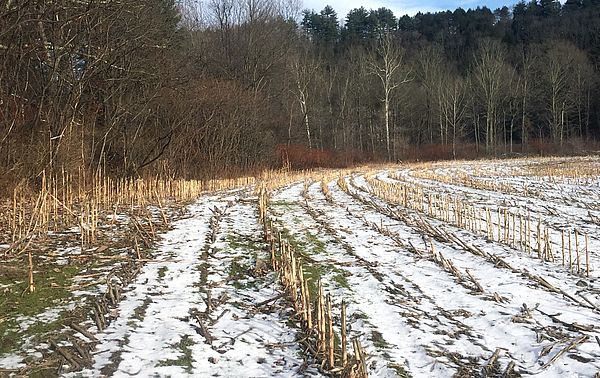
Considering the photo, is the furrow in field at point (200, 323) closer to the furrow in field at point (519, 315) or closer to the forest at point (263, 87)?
the furrow in field at point (519, 315)

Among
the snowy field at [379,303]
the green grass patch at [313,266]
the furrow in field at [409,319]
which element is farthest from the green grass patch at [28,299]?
the furrow in field at [409,319]

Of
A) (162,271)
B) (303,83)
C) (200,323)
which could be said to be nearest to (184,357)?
(200,323)

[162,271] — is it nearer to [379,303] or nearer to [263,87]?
[379,303]

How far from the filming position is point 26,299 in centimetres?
502

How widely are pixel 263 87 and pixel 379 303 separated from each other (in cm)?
2989

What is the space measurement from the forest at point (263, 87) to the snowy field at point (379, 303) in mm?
4167

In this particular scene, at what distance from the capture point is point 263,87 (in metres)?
33.7

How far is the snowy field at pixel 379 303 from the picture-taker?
395 centimetres

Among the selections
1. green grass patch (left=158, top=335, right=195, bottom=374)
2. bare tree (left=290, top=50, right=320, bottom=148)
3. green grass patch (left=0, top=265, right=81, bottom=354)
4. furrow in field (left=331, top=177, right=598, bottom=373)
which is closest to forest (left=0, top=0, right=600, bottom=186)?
bare tree (left=290, top=50, right=320, bottom=148)

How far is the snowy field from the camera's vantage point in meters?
3.95

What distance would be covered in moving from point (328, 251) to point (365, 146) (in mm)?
44724

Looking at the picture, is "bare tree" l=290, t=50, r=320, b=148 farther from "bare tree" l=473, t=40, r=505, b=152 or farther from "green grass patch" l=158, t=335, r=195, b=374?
"green grass patch" l=158, t=335, r=195, b=374

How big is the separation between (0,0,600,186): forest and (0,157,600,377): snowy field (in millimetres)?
4167

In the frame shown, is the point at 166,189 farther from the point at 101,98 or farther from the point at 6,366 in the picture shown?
the point at 6,366
